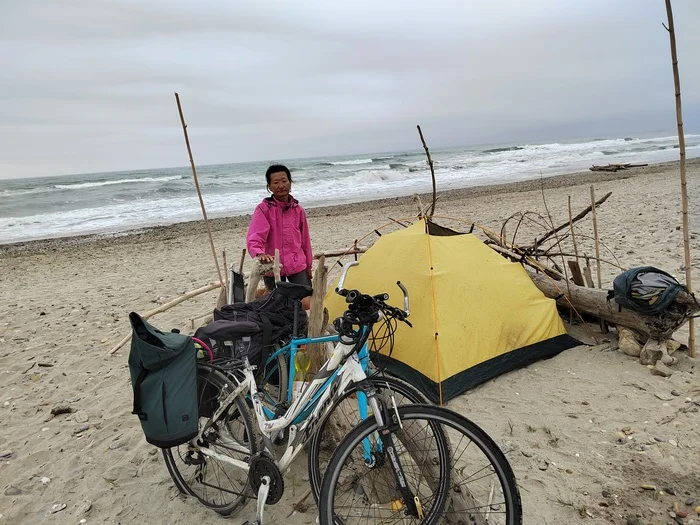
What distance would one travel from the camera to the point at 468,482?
277 cm

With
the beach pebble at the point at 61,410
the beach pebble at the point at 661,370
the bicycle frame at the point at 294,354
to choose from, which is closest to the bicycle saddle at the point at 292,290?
the bicycle frame at the point at 294,354

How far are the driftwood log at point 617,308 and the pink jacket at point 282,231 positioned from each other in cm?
268

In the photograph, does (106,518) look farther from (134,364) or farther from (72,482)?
(134,364)

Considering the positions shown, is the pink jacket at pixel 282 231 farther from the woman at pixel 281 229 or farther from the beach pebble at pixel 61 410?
the beach pebble at pixel 61 410

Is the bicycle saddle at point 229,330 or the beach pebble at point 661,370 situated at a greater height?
the bicycle saddle at point 229,330

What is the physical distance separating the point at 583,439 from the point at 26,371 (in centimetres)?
566

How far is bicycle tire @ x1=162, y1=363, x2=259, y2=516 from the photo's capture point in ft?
8.54

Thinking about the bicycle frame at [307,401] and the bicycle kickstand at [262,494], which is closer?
the bicycle frame at [307,401]

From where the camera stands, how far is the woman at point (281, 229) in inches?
166

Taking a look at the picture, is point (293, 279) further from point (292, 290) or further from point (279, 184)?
point (292, 290)

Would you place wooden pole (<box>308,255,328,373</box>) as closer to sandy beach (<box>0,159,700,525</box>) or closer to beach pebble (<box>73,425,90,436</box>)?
sandy beach (<box>0,159,700,525</box>)

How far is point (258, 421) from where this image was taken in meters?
2.49

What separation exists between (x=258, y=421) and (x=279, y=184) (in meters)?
2.39

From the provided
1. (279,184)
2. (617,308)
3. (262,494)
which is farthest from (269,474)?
(617,308)
